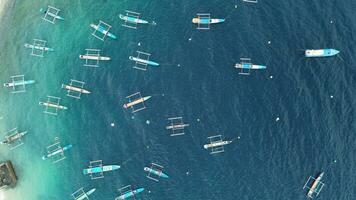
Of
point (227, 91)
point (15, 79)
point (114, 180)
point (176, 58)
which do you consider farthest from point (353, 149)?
point (15, 79)

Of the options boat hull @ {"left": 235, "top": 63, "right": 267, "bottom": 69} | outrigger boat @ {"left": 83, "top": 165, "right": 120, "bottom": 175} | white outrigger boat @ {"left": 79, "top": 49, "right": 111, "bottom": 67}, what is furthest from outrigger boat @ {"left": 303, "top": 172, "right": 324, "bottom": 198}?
white outrigger boat @ {"left": 79, "top": 49, "right": 111, "bottom": 67}

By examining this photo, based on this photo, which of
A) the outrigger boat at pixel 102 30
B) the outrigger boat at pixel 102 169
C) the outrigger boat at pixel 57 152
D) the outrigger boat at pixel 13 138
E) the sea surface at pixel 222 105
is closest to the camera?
the sea surface at pixel 222 105

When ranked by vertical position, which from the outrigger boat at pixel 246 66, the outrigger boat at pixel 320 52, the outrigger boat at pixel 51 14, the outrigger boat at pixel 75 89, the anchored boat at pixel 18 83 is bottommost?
the outrigger boat at pixel 75 89

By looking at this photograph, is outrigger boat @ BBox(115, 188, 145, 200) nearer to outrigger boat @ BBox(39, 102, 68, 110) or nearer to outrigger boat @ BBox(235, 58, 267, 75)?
outrigger boat @ BBox(39, 102, 68, 110)

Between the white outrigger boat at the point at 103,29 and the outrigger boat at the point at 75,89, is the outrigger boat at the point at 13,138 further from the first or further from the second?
the white outrigger boat at the point at 103,29

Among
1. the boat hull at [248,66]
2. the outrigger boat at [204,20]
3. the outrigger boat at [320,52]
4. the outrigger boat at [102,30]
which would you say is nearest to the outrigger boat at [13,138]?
the outrigger boat at [102,30]

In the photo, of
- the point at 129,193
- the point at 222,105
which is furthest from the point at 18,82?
the point at 222,105
